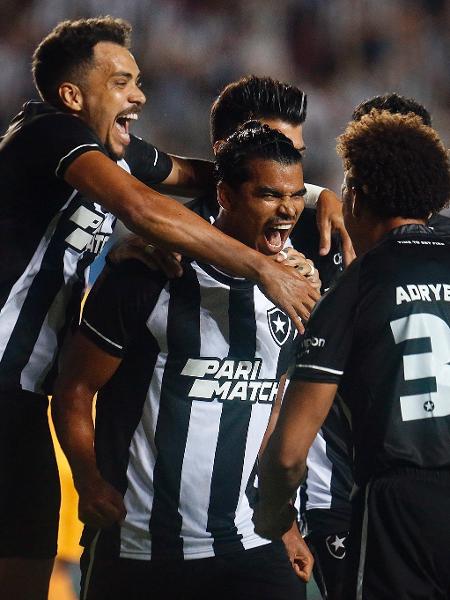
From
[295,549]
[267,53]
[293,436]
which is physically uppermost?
[267,53]

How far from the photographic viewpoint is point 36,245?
8.95 ft

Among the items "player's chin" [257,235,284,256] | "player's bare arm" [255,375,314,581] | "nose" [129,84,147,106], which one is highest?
"nose" [129,84,147,106]

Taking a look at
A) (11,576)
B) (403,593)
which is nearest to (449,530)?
(403,593)

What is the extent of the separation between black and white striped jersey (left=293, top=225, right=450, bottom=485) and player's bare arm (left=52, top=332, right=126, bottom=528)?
54cm

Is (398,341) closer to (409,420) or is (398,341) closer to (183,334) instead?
(409,420)

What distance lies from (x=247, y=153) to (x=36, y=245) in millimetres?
654

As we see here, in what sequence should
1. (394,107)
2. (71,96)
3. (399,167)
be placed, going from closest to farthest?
(399,167), (71,96), (394,107)

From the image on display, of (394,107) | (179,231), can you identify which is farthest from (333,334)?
(394,107)

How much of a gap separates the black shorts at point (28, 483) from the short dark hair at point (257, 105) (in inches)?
44.1

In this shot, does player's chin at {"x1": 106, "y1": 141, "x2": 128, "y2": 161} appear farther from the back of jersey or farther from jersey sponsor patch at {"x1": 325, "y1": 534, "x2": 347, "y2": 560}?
jersey sponsor patch at {"x1": 325, "y1": 534, "x2": 347, "y2": 560}

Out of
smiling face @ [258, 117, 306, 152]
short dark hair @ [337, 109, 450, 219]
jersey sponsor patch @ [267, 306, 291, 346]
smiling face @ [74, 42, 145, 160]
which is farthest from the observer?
smiling face @ [258, 117, 306, 152]

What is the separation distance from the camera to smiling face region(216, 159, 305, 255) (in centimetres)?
251

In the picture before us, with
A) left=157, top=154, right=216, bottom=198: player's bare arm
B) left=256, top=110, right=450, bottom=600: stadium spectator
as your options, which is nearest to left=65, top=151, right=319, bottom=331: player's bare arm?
left=256, top=110, right=450, bottom=600: stadium spectator

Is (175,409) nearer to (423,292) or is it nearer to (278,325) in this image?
(278,325)
